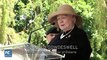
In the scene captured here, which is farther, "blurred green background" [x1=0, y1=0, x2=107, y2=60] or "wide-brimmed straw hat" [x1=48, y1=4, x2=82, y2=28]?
"blurred green background" [x1=0, y1=0, x2=107, y2=60]

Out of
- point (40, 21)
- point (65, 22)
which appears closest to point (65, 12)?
point (65, 22)

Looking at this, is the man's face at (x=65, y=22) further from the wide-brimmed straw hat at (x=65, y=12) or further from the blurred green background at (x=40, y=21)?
the blurred green background at (x=40, y=21)

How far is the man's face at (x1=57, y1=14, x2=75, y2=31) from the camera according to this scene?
7.02 feet

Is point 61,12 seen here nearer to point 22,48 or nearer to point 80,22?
point 80,22

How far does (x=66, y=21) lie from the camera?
2.14 meters

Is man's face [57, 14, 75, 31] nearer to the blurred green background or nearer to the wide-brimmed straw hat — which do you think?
the wide-brimmed straw hat

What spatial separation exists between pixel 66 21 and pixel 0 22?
7153mm

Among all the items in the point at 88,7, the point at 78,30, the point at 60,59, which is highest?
the point at 88,7

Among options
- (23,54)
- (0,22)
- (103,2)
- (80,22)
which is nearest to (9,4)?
(0,22)

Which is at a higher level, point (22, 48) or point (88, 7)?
point (88, 7)

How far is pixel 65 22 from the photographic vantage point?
2135mm

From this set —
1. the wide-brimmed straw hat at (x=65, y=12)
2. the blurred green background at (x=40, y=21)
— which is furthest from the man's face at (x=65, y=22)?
the blurred green background at (x=40, y=21)

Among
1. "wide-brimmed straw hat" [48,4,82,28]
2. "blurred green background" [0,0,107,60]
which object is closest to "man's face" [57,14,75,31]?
"wide-brimmed straw hat" [48,4,82,28]

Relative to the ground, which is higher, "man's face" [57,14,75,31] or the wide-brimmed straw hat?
the wide-brimmed straw hat
